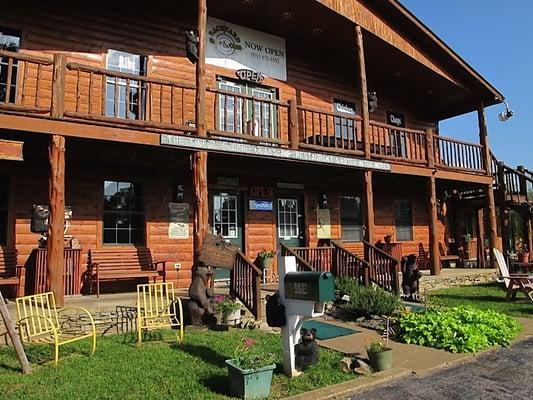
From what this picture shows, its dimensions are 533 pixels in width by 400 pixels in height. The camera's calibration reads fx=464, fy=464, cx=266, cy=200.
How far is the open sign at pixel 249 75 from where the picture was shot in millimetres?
12062

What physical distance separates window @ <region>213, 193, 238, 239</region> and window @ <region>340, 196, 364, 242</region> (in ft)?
11.9

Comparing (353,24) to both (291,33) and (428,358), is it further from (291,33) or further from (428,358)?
(428,358)

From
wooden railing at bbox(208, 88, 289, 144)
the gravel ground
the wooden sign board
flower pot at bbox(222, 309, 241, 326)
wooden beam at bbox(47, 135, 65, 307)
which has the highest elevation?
wooden railing at bbox(208, 88, 289, 144)

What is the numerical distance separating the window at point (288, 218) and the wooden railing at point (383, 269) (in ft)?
8.79

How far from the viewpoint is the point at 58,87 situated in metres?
7.64

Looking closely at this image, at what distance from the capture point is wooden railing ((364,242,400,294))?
987cm

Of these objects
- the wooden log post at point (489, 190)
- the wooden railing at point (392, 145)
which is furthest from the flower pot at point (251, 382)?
the wooden log post at point (489, 190)

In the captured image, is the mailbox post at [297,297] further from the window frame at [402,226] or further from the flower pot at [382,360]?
the window frame at [402,226]

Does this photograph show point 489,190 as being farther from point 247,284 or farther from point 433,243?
point 247,284

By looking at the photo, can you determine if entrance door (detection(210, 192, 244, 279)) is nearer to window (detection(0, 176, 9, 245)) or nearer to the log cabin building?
the log cabin building

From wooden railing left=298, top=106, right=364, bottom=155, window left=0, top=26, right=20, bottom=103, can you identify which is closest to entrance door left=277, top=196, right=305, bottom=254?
wooden railing left=298, top=106, right=364, bottom=155

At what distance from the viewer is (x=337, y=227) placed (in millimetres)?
13500

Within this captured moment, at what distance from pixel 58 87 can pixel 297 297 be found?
5.55 metres

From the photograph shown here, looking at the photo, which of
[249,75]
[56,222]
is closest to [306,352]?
[56,222]
